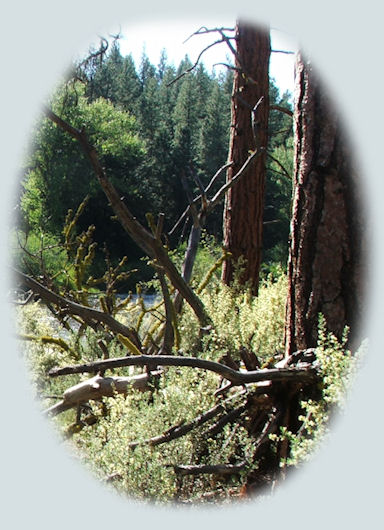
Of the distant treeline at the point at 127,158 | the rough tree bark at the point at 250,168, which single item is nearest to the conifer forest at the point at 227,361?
the rough tree bark at the point at 250,168

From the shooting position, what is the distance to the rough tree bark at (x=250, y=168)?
4801 millimetres

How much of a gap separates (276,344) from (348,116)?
1.02 meters

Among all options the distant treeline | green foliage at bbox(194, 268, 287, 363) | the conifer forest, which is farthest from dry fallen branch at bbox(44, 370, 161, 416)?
the distant treeline

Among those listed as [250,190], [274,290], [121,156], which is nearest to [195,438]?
[274,290]

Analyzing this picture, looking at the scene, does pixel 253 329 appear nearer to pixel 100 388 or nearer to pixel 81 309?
pixel 100 388

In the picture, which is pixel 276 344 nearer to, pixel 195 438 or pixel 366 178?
pixel 195 438

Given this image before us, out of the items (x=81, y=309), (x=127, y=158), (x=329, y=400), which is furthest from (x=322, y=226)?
(x=127, y=158)

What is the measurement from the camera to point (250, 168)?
4.79m

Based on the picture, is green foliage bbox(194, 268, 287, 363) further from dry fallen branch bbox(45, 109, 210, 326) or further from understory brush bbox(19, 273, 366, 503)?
dry fallen branch bbox(45, 109, 210, 326)

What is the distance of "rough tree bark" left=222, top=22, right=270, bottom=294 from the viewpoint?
15.8 feet

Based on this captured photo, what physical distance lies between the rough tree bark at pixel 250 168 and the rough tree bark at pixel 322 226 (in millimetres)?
2638

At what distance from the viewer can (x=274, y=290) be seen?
292cm

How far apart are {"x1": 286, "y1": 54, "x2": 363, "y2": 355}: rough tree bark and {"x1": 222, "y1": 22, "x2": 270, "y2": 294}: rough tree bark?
264cm

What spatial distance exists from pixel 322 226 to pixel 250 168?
2.87 m
